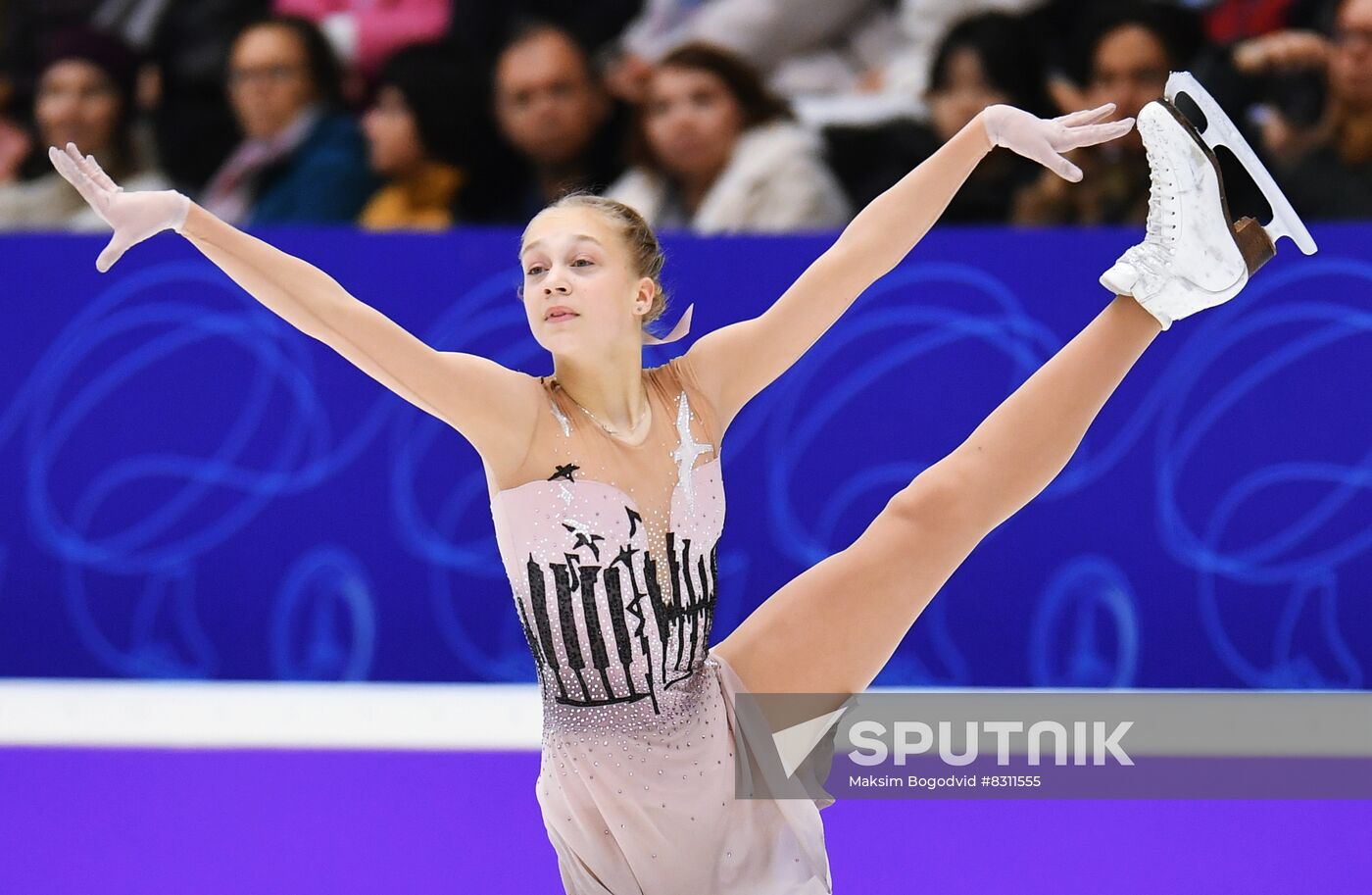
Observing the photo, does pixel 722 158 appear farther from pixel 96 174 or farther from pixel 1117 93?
pixel 96 174

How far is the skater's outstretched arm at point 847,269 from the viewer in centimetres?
251

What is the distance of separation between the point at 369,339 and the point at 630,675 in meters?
0.62

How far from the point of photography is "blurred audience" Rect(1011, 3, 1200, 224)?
14.0 feet

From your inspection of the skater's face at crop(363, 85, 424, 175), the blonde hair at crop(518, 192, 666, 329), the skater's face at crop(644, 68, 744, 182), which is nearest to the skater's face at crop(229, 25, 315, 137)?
the skater's face at crop(363, 85, 424, 175)

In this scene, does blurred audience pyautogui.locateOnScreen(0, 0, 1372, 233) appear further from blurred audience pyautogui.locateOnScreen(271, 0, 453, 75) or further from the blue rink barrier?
the blue rink barrier

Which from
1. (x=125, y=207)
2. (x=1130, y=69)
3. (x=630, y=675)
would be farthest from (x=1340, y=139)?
(x=125, y=207)

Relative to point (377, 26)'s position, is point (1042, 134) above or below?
below

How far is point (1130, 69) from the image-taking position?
14.4ft

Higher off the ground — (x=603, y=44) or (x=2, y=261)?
(x=603, y=44)

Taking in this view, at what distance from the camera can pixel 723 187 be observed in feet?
14.5

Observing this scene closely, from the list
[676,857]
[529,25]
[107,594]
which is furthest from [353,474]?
[676,857]

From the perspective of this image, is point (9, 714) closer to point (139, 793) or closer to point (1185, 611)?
point (139, 793)

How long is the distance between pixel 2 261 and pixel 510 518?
2327 millimetres

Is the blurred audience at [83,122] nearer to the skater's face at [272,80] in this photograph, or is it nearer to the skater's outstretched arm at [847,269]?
the skater's face at [272,80]
